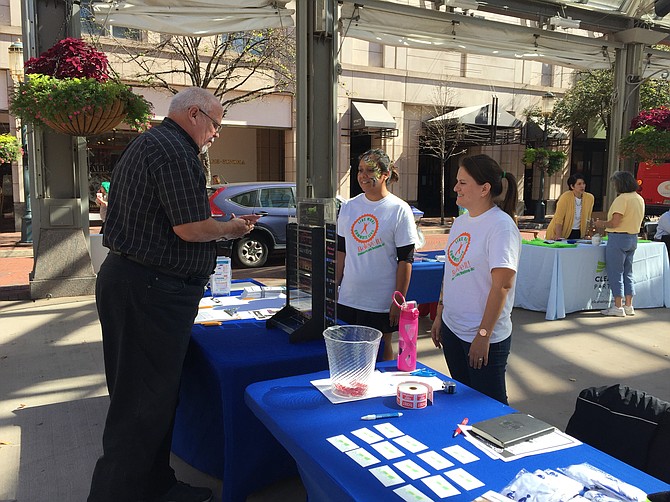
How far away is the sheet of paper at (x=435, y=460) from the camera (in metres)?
1.45

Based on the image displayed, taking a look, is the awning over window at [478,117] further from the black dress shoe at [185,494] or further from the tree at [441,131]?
the black dress shoe at [185,494]

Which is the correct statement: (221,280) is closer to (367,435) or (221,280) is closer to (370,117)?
(367,435)

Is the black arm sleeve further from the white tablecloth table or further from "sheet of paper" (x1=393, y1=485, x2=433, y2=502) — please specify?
the white tablecloth table

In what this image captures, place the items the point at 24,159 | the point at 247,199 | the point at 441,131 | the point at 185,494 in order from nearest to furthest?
1. the point at 185,494
2. the point at 247,199
3. the point at 24,159
4. the point at 441,131

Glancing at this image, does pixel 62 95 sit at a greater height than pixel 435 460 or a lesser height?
greater

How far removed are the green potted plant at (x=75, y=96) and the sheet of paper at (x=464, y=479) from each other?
200 inches

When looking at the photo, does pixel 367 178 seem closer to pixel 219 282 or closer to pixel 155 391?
pixel 219 282

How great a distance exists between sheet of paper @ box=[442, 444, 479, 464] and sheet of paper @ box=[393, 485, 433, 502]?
0.20 m

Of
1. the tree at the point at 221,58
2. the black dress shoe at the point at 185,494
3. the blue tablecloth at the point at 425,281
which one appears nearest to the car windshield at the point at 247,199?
the tree at the point at 221,58

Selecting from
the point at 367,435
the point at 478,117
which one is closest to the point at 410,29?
the point at 367,435

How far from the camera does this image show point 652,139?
7785 mm

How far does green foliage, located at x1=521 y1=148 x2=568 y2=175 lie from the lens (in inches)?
766

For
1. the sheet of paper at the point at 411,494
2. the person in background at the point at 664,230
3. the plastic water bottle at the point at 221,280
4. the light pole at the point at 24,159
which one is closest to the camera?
the sheet of paper at the point at 411,494

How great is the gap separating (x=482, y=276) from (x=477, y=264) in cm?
6
